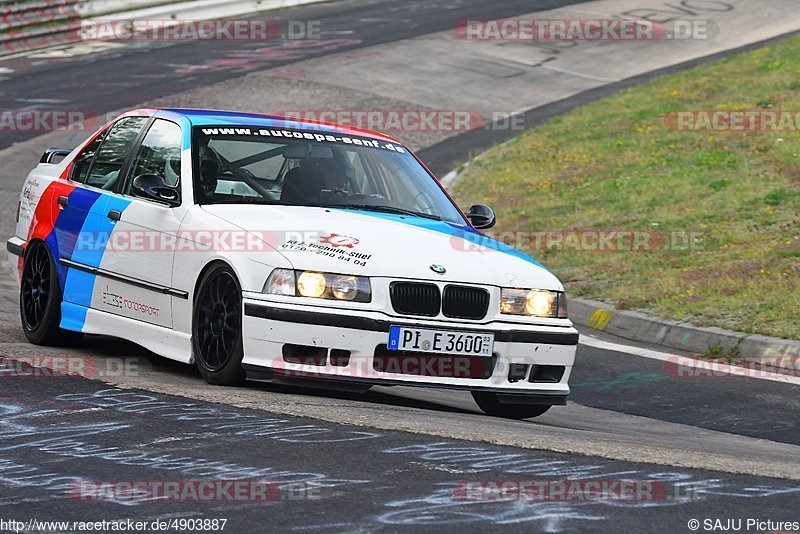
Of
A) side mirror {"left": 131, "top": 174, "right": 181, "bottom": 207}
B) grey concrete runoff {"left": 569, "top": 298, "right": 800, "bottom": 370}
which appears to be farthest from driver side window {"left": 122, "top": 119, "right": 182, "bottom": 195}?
grey concrete runoff {"left": 569, "top": 298, "right": 800, "bottom": 370}

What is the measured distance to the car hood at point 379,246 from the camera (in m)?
7.46

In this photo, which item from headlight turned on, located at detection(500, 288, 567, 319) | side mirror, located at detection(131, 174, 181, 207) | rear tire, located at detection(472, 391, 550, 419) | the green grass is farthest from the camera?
the green grass

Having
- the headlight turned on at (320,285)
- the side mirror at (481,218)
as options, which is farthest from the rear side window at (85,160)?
the headlight turned on at (320,285)

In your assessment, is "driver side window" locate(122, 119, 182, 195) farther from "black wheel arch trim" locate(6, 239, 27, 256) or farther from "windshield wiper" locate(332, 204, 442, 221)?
"black wheel arch trim" locate(6, 239, 27, 256)

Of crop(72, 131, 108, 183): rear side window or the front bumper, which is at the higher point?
crop(72, 131, 108, 183): rear side window

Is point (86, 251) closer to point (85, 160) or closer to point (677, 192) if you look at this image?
point (85, 160)

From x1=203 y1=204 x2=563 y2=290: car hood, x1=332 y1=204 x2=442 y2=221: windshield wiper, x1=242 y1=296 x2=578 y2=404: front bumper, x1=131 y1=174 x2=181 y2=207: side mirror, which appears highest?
x1=131 y1=174 x2=181 y2=207: side mirror

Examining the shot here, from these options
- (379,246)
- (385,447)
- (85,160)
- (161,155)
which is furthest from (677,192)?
(385,447)

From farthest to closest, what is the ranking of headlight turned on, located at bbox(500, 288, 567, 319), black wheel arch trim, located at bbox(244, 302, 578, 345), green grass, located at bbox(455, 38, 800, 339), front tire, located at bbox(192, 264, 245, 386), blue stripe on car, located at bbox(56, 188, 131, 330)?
green grass, located at bbox(455, 38, 800, 339), blue stripe on car, located at bbox(56, 188, 131, 330), headlight turned on, located at bbox(500, 288, 567, 319), front tire, located at bbox(192, 264, 245, 386), black wheel arch trim, located at bbox(244, 302, 578, 345)

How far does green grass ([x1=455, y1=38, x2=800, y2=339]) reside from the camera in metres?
12.5

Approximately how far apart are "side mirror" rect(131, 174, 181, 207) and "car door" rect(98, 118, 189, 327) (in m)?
0.05

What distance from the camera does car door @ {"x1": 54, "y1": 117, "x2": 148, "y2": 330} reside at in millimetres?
8953

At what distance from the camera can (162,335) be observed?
8.23 meters

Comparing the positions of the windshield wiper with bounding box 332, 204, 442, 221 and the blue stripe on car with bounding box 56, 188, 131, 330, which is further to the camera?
→ the blue stripe on car with bounding box 56, 188, 131, 330
